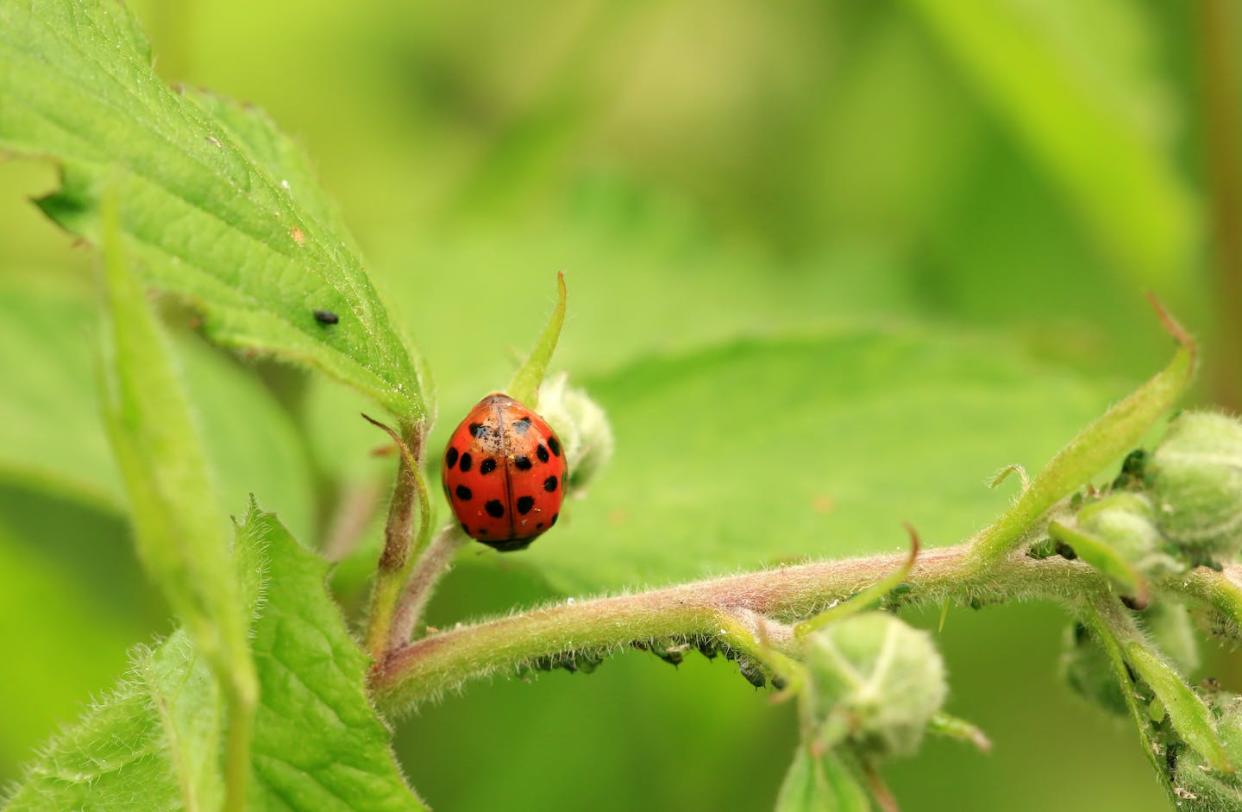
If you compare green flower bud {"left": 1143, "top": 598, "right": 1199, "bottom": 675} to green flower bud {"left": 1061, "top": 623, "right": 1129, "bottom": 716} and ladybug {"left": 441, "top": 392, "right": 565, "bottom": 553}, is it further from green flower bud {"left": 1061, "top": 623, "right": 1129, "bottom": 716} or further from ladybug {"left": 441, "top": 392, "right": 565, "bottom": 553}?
ladybug {"left": 441, "top": 392, "right": 565, "bottom": 553}

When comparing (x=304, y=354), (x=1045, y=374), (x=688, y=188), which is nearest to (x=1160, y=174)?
(x=1045, y=374)

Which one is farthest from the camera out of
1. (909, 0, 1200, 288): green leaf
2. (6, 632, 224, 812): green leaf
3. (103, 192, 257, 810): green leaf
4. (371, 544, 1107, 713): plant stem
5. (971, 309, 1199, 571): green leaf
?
(909, 0, 1200, 288): green leaf

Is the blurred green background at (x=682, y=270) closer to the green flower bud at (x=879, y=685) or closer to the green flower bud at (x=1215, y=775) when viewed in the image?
the green flower bud at (x=1215, y=775)

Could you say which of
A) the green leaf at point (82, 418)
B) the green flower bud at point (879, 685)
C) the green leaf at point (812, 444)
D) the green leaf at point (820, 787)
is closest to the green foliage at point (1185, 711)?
the green flower bud at point (879, 685)

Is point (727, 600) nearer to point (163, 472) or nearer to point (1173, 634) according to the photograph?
point (1173, 634)

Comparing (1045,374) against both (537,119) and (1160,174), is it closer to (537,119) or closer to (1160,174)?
(1160,174)

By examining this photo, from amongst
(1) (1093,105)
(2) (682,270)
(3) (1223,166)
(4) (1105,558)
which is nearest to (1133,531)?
(4) (1105,558)

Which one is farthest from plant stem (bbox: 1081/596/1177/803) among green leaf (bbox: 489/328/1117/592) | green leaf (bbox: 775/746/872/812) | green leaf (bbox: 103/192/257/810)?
green leaf (bbox: 103/192/257/810)
